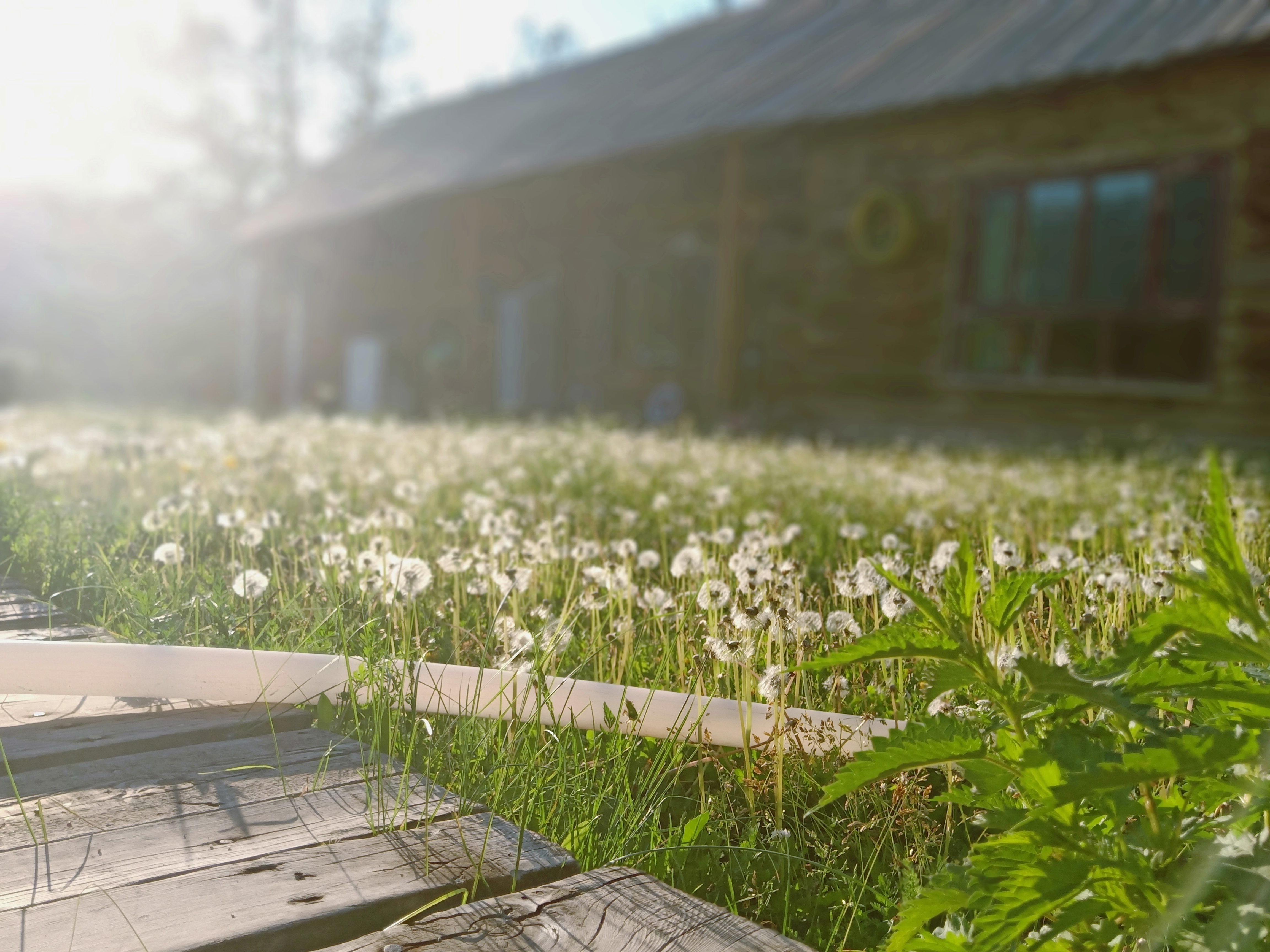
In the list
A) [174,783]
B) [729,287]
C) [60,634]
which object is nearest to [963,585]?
[174,783]

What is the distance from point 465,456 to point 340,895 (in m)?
4.76

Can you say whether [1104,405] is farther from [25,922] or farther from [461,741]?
[25,922]

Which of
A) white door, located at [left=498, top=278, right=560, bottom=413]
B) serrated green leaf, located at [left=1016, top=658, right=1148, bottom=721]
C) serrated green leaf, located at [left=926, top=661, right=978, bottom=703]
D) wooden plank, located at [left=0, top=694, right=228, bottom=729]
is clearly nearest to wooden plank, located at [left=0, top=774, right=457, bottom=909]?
wooden plank, located at [left=0, top=694, right=228, bottom=729]

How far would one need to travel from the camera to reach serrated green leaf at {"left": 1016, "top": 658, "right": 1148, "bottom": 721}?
117 centimetres

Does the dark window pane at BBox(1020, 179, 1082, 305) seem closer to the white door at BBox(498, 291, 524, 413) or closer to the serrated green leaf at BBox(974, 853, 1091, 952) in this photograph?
the white door at BBox(498, 291, 524, 413)

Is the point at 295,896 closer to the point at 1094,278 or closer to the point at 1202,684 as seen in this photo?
the point at 1202,684

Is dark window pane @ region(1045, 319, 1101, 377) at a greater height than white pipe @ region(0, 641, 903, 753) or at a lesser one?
greater

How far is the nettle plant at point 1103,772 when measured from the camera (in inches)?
46.7

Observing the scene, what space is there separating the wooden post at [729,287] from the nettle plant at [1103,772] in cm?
992

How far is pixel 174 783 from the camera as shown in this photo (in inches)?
71.1

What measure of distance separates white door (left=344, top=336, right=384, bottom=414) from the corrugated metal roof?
2.48 m

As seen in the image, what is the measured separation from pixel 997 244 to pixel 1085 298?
3.33 feet

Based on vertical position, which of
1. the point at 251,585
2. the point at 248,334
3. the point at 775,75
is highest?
the point at 775,75

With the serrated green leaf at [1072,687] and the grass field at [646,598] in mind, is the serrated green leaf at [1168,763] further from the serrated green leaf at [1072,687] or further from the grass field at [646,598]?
the grass field at [646,598]
